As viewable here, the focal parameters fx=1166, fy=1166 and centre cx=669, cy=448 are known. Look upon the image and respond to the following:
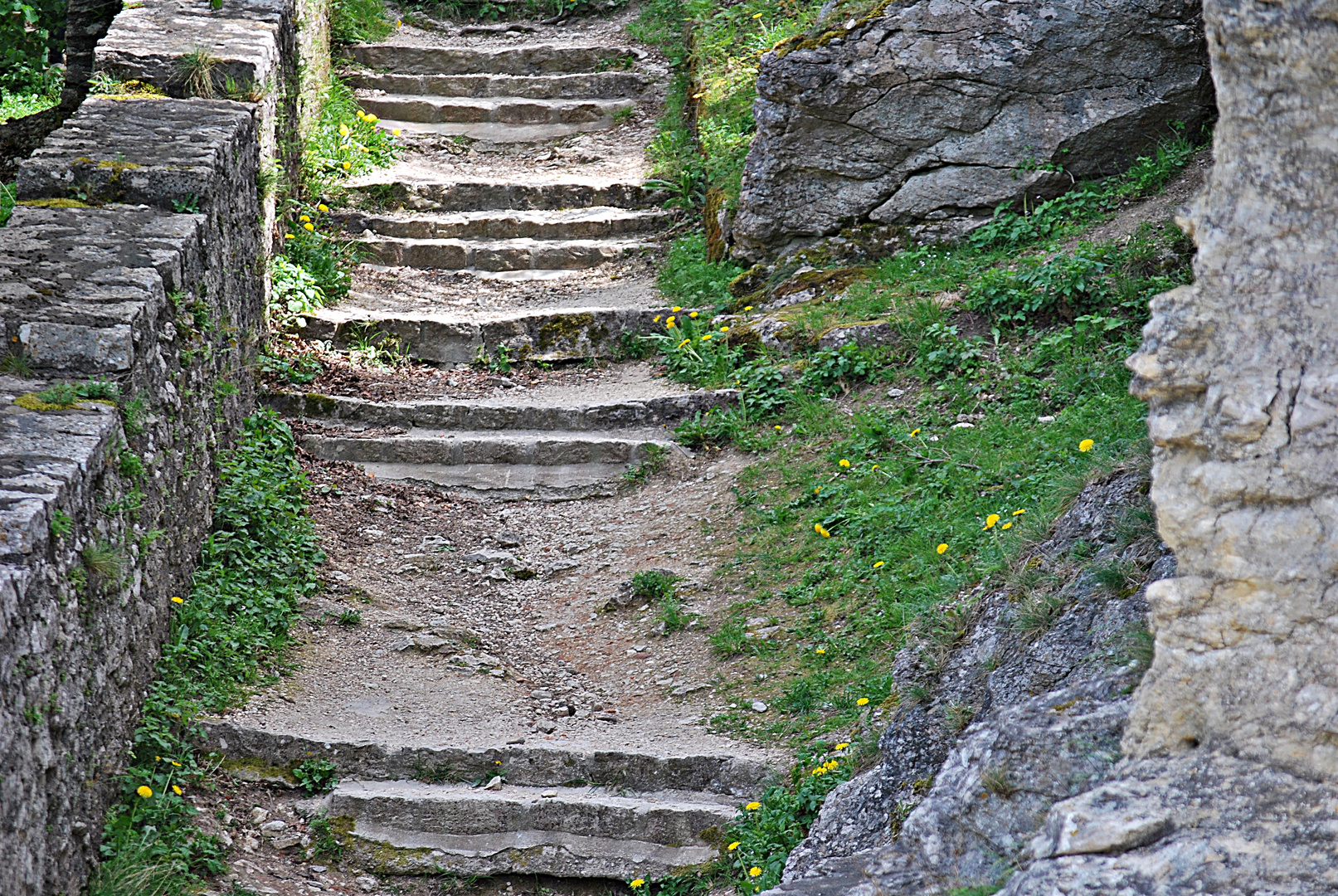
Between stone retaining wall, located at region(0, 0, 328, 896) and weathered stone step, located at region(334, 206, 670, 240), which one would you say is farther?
weathered stone step, located at region(334, 206, 670, 240)

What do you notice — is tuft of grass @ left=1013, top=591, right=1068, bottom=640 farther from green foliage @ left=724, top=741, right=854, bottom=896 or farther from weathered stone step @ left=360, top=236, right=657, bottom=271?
weathered stone step @ left=360, top=236, right=657, bottom=271

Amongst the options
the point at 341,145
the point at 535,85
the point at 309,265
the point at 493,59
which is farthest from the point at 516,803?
the point at 493,59

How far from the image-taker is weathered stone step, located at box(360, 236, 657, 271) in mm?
7770

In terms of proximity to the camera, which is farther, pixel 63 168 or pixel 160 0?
pixel 160 0

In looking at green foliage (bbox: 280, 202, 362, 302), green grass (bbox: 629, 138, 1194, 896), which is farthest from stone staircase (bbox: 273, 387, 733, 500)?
green foliage (bbox: 280, 202, 362, 302)

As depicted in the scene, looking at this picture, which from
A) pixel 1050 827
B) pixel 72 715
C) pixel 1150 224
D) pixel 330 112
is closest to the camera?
pixel 1050 827

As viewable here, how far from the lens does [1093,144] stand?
6582mm

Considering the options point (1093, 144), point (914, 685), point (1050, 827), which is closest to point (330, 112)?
point (1093, 144)

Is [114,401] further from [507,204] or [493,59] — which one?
→ [493,59]

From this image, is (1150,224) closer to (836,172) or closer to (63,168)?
(836,172)

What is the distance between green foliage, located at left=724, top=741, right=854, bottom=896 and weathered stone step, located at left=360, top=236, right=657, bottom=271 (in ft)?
15.5

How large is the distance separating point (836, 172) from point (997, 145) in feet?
3.05

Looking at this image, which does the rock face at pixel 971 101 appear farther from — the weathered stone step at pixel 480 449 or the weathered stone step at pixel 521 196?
the weathered stone step at pixel 480 449

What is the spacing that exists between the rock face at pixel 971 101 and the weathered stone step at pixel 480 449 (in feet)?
6.60
